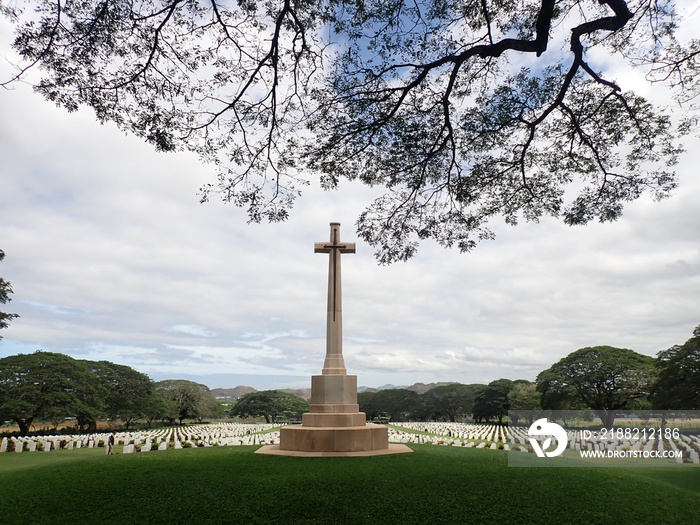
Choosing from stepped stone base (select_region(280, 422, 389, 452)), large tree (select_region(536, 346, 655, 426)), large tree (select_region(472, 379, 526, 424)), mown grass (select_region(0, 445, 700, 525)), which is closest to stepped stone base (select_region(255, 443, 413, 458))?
stepped stone base (select_region(280, 422, 389, 452))

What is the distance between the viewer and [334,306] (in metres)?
12.7

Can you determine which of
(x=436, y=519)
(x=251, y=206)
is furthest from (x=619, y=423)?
(x=251, y=206)

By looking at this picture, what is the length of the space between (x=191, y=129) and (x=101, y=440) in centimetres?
1924

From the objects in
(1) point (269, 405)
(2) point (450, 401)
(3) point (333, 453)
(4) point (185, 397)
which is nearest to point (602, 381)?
(2) point (450, 401)

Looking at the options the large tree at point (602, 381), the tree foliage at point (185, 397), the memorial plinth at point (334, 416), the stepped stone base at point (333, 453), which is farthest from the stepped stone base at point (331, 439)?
the tree foliage at point (185, 397)

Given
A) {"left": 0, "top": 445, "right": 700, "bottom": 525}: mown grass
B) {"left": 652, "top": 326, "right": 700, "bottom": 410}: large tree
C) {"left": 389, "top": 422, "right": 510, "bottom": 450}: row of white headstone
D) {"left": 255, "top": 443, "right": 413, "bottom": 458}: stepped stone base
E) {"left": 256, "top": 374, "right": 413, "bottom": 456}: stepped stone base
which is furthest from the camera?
{"left": 652, "top": 326, "right": 700, "bottom": 410}: large tree

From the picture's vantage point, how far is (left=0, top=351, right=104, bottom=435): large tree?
22.9m

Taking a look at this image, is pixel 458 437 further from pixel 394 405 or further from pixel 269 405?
pixel 269 405

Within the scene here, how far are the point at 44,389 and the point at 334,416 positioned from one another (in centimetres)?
2171

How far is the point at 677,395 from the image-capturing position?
64.0 ft

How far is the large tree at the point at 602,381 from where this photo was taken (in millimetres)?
28500

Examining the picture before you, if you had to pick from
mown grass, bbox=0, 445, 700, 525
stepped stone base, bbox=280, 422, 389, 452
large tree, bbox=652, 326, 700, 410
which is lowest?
mown grass, bbox=0, 445, 700, 525

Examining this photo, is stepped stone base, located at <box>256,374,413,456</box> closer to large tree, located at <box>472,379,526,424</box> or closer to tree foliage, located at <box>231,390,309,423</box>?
large tree, located at <box>472,379,526,424</box>

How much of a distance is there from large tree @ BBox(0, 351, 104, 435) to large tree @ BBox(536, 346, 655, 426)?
30498mm
